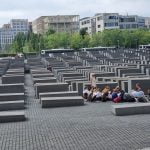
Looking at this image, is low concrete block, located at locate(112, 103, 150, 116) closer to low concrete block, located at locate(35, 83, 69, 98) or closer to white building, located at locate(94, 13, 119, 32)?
low concrete block, located at locate(35, 83, 69, 98)

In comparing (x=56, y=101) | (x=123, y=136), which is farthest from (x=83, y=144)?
(x=56, y=101)

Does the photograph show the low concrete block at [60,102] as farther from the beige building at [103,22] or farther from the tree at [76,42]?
the beige building at [103,22]

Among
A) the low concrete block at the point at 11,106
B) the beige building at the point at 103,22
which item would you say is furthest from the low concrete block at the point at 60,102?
the beige building at the point at 103,22

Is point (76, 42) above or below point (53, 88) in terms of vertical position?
above

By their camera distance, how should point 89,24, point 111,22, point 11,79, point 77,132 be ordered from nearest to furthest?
point 77,132
point 11,79
point 111,22
point 89,24

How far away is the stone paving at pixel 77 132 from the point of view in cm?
1089

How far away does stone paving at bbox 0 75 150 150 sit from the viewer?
10891mm

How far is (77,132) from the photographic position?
12484mm

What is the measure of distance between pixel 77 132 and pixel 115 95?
7510 mm

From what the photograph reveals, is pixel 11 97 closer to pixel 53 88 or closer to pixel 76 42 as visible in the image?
pixel 53 88

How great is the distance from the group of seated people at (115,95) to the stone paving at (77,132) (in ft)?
8.64

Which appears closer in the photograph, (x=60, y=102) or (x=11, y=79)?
(x=60, y=102)

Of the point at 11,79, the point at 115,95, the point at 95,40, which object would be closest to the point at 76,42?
the point at 95,40

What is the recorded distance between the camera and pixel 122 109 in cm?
1557
